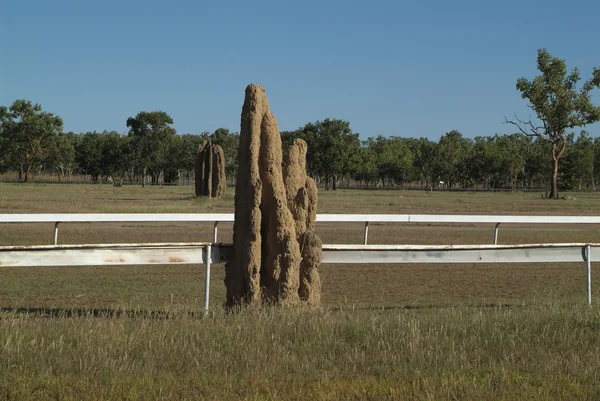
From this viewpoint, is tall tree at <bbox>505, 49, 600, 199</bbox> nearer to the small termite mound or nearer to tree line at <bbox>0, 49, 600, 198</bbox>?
tree line at <bbox>0, 49, 600, 198</bbox>

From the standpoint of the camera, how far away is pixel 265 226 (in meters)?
10.3

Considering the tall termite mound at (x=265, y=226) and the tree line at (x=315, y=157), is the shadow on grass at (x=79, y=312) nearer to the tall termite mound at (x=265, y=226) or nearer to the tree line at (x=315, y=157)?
the tall termite mound at (x=265, y=226)

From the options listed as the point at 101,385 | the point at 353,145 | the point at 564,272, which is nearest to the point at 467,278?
the point at 564,272

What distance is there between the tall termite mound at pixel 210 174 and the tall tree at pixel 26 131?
5905cm

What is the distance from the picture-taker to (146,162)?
106m

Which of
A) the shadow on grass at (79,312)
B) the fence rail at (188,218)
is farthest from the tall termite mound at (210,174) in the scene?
the shadow on grass at (79,312)

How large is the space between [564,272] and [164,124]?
306 feet

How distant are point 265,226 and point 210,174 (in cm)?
3931

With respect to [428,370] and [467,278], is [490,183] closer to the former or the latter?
[467,278]

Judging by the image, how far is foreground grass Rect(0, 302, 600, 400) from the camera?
622 centimetres

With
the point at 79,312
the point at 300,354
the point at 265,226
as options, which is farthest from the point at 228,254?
the point at 300,354

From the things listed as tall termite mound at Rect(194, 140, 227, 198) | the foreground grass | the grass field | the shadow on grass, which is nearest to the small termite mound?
the grass field

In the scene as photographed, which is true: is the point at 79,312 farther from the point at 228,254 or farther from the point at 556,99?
the point at 556,99

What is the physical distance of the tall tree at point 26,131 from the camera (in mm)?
101875
